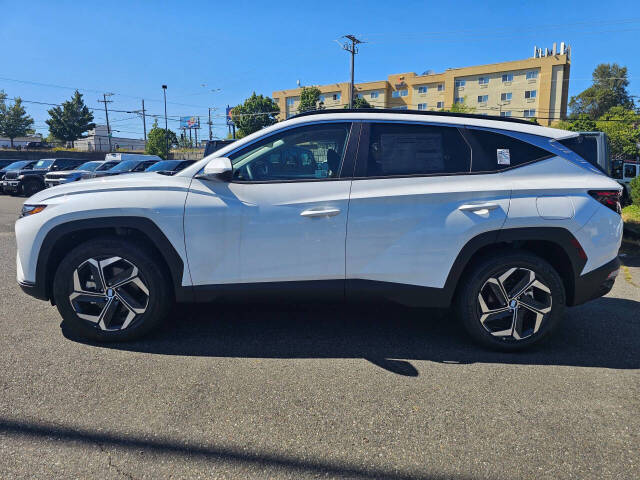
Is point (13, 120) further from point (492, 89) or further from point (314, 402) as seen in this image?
point (314, 402)

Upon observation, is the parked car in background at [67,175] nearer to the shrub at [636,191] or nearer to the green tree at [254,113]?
the shrub at [636,191]

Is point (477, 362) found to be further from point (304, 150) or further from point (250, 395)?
point (304, 150)

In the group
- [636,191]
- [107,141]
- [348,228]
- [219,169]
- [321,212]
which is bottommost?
[636,191]

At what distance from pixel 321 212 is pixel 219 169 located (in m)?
0.81

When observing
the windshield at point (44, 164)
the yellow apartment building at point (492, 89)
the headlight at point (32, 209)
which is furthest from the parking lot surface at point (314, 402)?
the yellow apartment building at point (492, 89)

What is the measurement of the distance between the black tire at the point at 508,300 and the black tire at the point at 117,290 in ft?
7.90

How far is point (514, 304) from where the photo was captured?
3457 mm

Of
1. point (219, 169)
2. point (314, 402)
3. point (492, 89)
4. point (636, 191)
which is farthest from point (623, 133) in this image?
point (314, 402)

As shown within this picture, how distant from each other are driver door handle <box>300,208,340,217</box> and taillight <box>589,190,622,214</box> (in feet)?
6.48

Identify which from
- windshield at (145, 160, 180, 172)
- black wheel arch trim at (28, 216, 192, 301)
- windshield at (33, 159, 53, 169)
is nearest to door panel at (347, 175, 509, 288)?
black wheel arch trim at (28, 216, 192, 301)

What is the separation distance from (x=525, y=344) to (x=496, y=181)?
131cm

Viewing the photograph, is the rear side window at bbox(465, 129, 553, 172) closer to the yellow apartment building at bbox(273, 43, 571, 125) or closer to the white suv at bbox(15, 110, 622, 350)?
the white suv at bbox(15, 110, 622, 350)

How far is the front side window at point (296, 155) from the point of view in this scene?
3445 millimetres

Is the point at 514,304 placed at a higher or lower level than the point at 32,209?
lower
